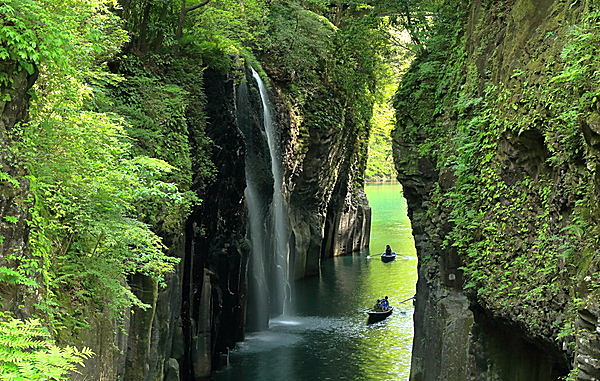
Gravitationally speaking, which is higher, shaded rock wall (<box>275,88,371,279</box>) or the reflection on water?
shaded rock wall (<box>275,88,371,279</box>)

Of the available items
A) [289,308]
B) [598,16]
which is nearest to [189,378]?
[289,308]

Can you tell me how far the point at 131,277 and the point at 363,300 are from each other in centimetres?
2065

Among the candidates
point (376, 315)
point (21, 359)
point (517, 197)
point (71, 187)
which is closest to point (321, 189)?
point (376, 315)

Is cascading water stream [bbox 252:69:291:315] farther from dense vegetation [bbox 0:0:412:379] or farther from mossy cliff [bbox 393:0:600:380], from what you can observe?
mossy cliff [bbox 393:0:600:380]

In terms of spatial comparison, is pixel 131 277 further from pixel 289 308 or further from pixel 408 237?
pixel 408 237

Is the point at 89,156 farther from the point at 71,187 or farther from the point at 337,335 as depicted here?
the point at 337,335

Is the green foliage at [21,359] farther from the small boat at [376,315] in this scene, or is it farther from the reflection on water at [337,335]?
the small boat at [376,315]

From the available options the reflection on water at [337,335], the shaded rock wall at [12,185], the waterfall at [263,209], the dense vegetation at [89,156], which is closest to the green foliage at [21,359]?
the dense vegetation at [89,156]

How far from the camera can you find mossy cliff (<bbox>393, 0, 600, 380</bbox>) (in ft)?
28.0

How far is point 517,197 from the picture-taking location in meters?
11.0

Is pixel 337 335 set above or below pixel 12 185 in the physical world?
below

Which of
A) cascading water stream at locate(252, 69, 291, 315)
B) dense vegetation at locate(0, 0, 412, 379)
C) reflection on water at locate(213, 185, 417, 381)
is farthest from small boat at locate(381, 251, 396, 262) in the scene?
dense vegetation at locate(0, 0, 412, 379)

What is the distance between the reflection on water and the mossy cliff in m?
5.35

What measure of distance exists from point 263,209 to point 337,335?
19.1 feet
